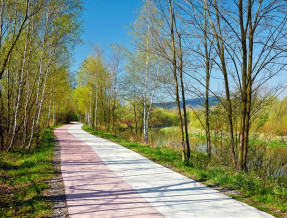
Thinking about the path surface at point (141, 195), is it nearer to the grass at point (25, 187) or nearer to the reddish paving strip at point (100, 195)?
the reddish paving strip at point (100, 195)

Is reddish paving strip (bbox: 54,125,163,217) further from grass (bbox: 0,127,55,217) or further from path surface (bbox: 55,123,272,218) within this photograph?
grass (bbox: 0,127,55,217)

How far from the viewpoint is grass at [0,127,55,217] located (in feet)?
12.4

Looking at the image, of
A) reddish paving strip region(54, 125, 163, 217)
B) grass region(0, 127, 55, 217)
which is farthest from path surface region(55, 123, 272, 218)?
grass region(0, 127, 55, 217)

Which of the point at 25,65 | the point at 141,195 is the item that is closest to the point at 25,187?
the point at 141,195

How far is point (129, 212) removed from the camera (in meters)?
3.68

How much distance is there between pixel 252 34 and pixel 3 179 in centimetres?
729

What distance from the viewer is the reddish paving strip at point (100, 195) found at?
3.68m

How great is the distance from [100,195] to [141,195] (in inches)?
31.3

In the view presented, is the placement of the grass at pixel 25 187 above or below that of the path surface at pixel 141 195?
above

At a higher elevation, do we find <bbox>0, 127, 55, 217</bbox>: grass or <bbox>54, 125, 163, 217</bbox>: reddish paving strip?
<bbox>0, 127, 55, 217</bbox>: grass

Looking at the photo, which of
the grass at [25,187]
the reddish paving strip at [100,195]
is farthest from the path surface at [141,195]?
the grass at [25,187]

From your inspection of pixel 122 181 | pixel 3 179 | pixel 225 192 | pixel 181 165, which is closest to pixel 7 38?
pixel 3 179

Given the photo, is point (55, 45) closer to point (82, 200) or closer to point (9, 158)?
point (9, 158)

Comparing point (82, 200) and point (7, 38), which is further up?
point (7, 38)
